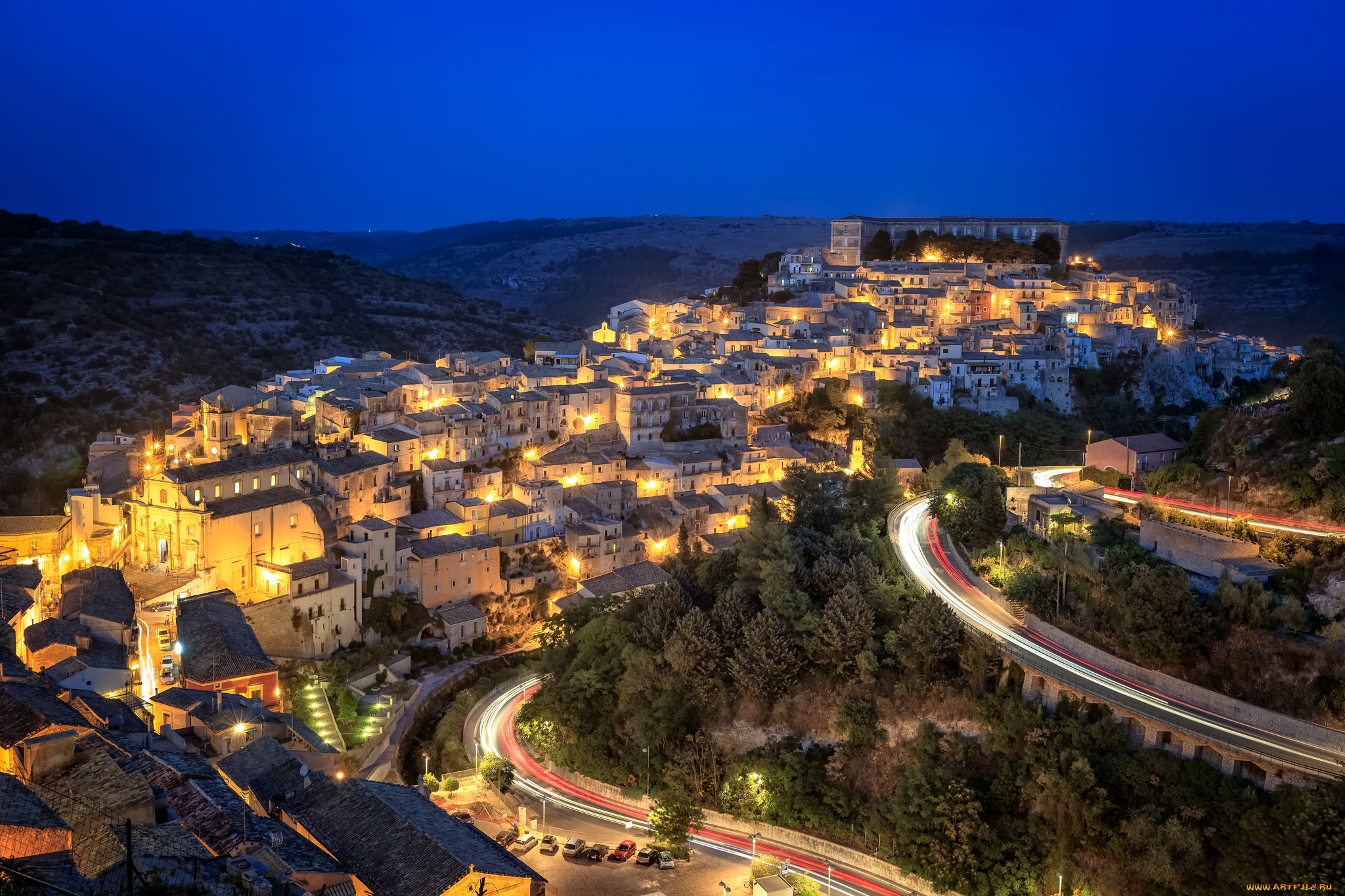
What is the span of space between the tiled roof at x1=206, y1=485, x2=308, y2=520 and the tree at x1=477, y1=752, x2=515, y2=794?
11.3 metres

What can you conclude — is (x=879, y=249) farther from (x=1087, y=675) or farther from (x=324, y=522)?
(x=1087, y=675)

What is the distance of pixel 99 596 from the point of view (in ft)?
88.6

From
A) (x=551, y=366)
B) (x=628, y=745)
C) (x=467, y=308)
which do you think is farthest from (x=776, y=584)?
(x=467, y=308)

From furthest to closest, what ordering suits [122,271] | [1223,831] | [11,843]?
1. [122,271]
2. [1223,831]
3. [11,843]

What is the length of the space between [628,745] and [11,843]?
13.6m

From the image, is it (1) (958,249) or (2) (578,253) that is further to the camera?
(2) (578,253)

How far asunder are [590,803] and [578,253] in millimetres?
127290

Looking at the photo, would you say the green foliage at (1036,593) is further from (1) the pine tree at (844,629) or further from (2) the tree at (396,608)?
(2) the tree at (396,608)

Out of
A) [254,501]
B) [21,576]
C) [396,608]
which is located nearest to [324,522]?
[254,501]

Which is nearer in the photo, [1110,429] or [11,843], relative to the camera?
[11,843]

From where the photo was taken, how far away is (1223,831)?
52.6 feet

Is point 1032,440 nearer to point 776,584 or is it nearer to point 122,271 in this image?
point 776,584

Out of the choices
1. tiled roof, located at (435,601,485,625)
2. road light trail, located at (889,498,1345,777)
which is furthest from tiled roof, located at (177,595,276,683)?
road light trail, located at (889,498,1345,777)

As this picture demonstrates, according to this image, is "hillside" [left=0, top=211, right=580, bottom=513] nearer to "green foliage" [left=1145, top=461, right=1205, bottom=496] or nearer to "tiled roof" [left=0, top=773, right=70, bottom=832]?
"tiled roof" [left=0, top=773, right=70, bottom=832]
